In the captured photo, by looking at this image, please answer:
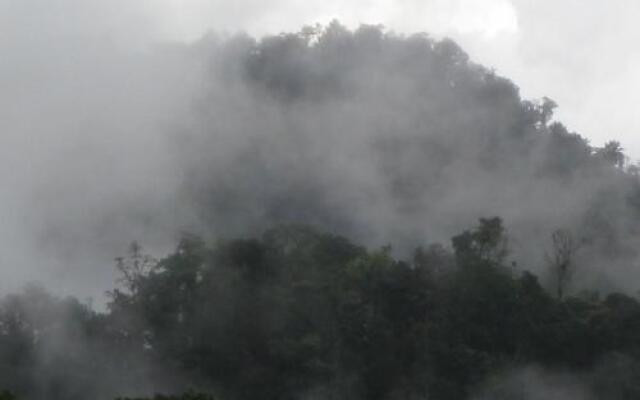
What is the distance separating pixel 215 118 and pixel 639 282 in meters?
13.8

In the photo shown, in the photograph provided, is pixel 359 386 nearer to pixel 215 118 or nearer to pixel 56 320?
pixel 56 320

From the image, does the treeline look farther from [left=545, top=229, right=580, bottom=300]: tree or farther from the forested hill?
the forested hill

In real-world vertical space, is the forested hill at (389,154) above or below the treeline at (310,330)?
above

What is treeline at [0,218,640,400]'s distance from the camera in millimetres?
53469

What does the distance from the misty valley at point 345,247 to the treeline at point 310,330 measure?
0.06 m

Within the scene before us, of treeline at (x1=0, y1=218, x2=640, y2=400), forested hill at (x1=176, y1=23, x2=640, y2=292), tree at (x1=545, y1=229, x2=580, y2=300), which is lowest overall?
treeline at (x1=0, y1=218, x2=640, y2=400)

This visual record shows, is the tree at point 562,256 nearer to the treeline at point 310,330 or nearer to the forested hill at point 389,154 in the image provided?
the forested hill at point 389,154

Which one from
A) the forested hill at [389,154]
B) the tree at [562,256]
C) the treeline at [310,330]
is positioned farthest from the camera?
the forested hill at [389,154]

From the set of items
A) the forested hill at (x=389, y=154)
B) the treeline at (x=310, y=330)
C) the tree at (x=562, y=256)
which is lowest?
the treeline at (x=310, y=330)

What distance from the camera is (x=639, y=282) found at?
61.8 meters

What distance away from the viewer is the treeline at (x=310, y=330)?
5347 cm

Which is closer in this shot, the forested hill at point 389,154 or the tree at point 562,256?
the tree at point 562,256

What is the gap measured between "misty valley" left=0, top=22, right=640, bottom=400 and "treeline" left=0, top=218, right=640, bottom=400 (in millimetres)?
58

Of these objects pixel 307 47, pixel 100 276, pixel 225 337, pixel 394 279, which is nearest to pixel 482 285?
pixel 394 279
